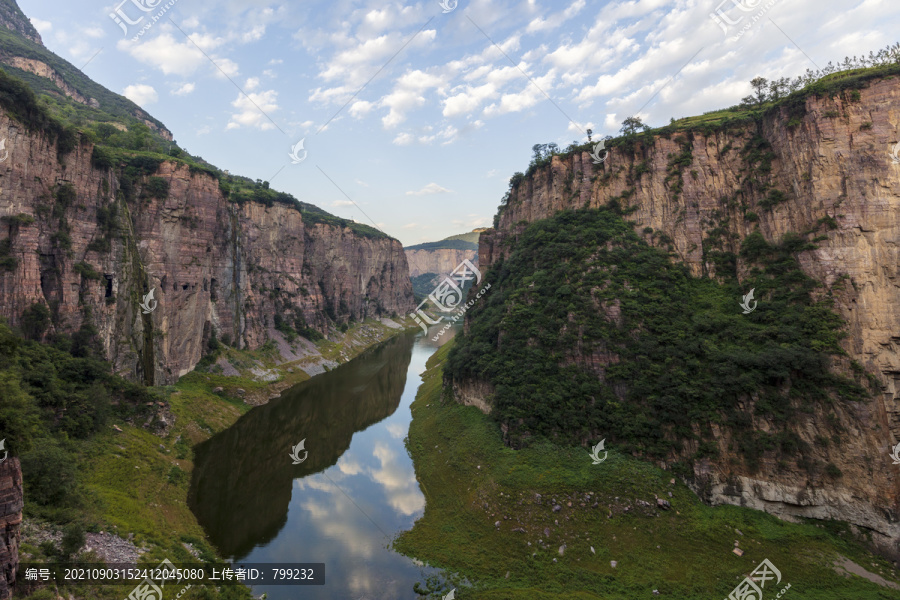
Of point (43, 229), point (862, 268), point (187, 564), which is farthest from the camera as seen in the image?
point (43, 229)

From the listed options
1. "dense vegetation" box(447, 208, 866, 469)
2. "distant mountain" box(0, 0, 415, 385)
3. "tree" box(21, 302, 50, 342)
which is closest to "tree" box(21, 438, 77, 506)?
"tree" box(21, 302, 50, 342)

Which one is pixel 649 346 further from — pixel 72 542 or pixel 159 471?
pixel 159 471

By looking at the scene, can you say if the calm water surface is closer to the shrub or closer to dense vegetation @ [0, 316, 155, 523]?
dense vegetation @ [0, 316, 155, 523]

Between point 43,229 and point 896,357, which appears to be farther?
point 43,229

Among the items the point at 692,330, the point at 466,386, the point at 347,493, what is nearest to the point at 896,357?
the point at 692,330

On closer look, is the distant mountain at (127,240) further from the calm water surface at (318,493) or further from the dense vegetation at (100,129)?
the calm water surface at (318,493)

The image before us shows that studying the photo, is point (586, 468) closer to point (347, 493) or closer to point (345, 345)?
point (347, 493)
